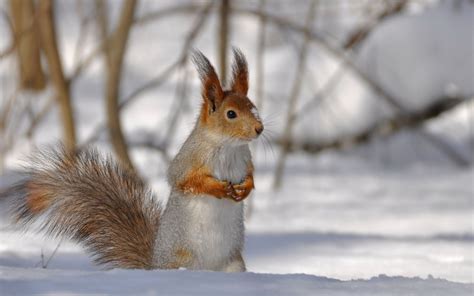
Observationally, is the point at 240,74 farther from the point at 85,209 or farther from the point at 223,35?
the point at 223,35

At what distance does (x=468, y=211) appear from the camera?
24.2 feet

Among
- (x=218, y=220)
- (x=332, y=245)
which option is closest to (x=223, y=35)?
(x=332, y=245)

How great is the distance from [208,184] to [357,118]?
6.50 meters

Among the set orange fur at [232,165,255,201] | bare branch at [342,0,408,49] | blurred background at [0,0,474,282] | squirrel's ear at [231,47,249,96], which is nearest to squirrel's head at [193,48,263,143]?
squirrel's ear at [231,47,249,96]

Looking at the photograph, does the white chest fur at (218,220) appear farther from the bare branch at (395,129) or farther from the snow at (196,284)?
the bare branch at (395,129)

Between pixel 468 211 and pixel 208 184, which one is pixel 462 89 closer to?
pixel 468 211

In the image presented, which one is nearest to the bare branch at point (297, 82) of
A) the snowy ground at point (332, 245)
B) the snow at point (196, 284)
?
the snowy ground at point (332, 245)

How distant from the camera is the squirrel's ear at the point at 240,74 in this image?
329 cm

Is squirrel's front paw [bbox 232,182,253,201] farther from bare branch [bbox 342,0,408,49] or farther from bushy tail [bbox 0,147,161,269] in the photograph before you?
bare branch [bbox 342,0,408,49]

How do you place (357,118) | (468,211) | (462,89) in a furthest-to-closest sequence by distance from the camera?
(357,118)
(462,89)
(468,211)

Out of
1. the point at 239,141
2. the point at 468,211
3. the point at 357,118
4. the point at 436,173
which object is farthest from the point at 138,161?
the point at 239,141

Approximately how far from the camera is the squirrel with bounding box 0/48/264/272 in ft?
10.3

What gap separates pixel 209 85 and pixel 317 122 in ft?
21.2

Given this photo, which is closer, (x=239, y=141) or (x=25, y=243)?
(x=239, y=141)
